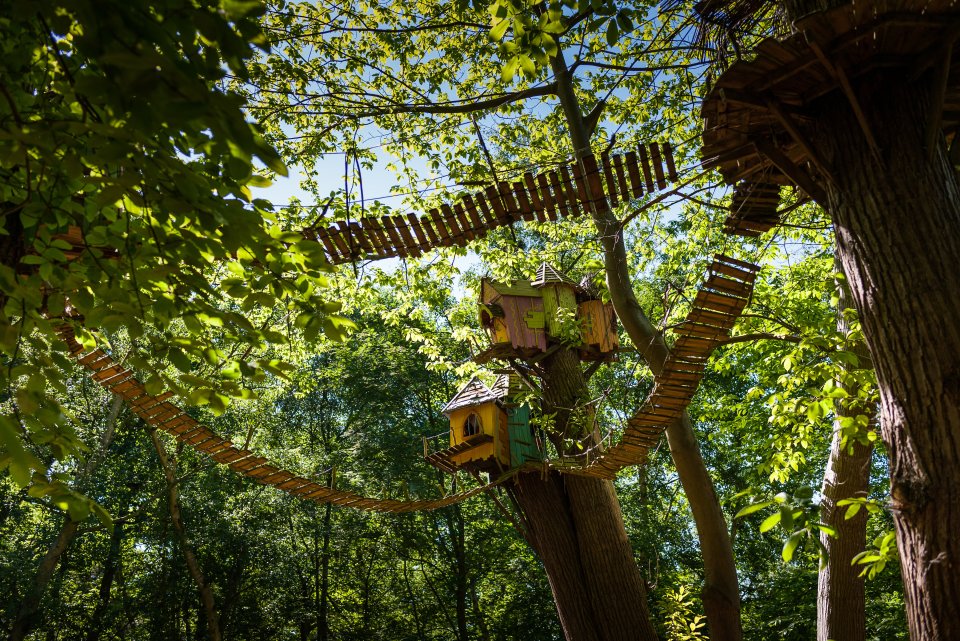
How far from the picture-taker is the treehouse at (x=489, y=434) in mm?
6027

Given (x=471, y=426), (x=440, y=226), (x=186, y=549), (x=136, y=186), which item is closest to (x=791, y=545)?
(x=136, y=186)

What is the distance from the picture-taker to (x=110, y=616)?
11102 millimetres

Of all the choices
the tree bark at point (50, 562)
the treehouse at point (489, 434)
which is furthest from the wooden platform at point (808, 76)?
the tree bark at point (50, 562)

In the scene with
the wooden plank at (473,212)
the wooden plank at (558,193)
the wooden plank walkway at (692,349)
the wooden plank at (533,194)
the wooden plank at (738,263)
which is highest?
the wooden plank at (473,212)

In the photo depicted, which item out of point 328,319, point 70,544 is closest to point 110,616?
point 70,544

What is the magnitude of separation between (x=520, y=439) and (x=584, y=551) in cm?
113

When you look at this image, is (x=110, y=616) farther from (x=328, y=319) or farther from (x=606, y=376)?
(x=328, y=319)

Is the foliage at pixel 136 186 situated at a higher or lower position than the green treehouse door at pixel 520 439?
lower

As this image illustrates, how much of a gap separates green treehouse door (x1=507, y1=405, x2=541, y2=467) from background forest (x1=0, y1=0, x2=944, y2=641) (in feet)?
1.27

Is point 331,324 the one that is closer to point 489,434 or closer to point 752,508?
point 752,508

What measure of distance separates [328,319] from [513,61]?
89 centimetres

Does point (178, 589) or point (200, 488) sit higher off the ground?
point (200, 488)

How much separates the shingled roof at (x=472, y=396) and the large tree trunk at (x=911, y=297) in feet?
13.8

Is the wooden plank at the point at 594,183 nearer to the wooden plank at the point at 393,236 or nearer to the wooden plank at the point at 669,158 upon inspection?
the wooden plank at the point at 669,158
